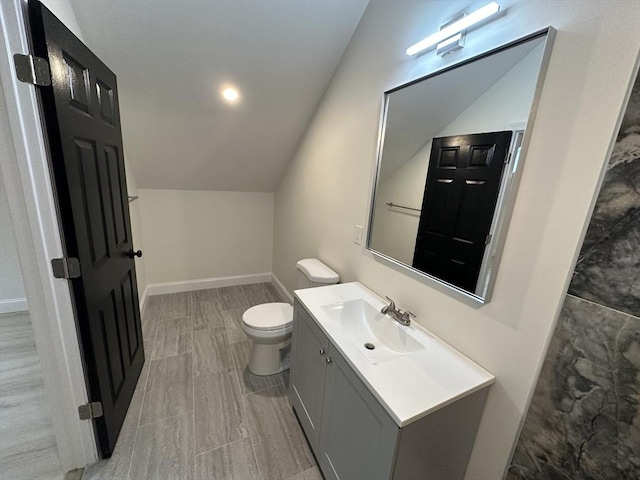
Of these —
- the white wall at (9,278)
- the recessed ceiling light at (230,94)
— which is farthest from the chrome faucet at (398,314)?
the white wall at (9,278)

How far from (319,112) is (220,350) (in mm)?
2197

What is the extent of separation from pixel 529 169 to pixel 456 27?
66cm

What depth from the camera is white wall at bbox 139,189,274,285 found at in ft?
10.1

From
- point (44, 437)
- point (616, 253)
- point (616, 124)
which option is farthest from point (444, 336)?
point (44, 437)

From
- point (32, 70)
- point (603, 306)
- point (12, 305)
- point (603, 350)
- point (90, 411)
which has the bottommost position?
point (12, 305)

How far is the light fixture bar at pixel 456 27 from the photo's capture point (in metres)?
0.98

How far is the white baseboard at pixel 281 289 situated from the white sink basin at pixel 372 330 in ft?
5.38

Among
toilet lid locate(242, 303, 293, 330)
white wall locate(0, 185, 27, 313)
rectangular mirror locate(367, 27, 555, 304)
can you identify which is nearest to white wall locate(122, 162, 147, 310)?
white wall locate(0, 185, 27, 313)

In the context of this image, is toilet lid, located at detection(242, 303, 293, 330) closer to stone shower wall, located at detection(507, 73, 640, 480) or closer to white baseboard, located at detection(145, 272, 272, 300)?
stone shower wall, located at detection(507, 73, 640, 480)

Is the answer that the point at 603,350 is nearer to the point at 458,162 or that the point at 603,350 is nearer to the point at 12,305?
the point at 458,162

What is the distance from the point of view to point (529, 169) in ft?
3.04

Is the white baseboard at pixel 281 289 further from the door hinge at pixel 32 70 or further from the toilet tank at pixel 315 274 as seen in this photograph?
the door hinge at pixel 32 70

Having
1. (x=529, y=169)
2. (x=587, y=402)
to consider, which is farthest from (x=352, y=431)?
(x=529, y=169)

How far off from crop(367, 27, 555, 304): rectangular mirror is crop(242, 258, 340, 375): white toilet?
653 millimetres
